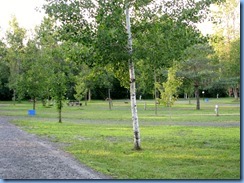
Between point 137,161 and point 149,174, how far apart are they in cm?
147

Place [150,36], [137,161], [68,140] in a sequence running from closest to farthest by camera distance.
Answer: [137,161] → [150,36] → [68,140]

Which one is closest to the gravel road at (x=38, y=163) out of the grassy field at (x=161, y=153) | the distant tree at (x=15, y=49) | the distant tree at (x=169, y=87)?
the grassy field at (x=161, y=153)

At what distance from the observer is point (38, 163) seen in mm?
9219

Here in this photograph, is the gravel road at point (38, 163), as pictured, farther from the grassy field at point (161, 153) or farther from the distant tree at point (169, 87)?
the distant tree at point (169, 87)

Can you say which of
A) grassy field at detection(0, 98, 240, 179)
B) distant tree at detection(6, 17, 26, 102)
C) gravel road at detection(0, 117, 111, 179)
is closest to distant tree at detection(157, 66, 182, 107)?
grassy field at detection(0, 98, 240, 179)

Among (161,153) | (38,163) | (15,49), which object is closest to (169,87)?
(161,153)

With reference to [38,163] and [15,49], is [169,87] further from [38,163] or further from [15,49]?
[15,49]

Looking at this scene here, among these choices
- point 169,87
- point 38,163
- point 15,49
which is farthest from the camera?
point 15,49

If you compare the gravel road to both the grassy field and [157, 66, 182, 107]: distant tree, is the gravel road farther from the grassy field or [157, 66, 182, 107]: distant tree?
[157, 66, 182, 107]: distant tree

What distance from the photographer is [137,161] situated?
9.23 m

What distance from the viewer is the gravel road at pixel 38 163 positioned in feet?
25.7

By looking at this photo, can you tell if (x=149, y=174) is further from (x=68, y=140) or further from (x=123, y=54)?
(x=68, y=140)

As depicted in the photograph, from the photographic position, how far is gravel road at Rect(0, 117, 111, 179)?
25.7ft

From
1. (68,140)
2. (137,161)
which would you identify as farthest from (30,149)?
(137,161)
